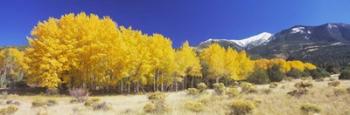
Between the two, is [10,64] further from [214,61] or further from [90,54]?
[214,61]

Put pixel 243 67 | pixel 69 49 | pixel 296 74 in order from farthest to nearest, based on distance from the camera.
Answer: pixel 296 74 < pixel 243 67 < pixel 69 49

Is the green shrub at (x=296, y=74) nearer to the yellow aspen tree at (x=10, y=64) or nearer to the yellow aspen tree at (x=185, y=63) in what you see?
the yellow aspen tree at (x=185, y=63)

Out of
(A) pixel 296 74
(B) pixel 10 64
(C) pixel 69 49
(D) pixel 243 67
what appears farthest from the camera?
(A) pixel 296 74

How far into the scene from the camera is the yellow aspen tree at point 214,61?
5303 cm

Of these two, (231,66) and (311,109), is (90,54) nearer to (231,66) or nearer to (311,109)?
(231,66)

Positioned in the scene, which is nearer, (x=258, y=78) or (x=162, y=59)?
(x=162, y=59)

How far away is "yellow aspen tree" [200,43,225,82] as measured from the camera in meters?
53.0

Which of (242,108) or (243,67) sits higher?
(243,67)

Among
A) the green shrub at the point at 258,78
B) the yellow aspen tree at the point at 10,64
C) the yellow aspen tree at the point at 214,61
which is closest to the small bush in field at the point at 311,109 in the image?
the yellow aspen tree at the point at 214,61

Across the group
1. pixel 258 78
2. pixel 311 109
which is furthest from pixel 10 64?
pixel 311 109

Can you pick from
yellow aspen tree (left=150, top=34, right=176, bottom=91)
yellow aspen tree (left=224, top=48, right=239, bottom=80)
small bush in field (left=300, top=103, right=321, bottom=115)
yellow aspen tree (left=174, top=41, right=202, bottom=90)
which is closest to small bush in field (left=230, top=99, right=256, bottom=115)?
small bush in field (left=300, top=103, right=321, bottom=115)

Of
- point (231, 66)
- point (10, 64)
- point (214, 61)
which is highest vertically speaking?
point (10, 64)

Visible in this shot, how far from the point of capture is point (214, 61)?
53.2 metres

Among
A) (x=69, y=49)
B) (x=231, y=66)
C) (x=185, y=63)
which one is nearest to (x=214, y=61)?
(x=231, y=66)
